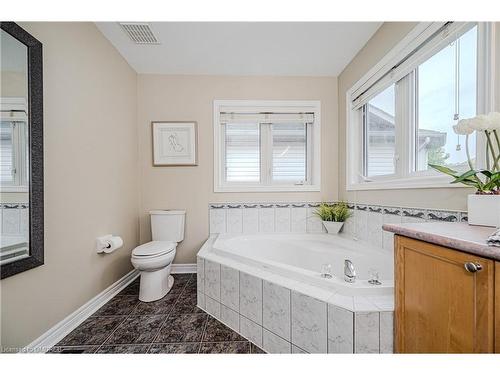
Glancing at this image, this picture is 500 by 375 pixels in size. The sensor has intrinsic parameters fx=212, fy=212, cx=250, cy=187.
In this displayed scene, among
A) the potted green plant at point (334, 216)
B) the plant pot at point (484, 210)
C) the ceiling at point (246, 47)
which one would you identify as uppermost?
the ceiling at point (246, 47)

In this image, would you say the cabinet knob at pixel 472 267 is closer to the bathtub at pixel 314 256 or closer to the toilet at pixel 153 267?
the bathtub at pixel 314 256

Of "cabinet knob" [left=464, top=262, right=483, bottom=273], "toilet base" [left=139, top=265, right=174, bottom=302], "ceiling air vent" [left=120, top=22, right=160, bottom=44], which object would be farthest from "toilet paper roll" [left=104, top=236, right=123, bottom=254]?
"cabinet knob" [left=464, top=262, right=483, bottom=273]

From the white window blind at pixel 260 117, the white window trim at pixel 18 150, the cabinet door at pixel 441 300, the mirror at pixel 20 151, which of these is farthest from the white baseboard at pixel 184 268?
the cabinet door at pixel 441 300

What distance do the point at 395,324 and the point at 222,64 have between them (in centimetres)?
253

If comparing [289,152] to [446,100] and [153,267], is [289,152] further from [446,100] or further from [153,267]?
[153,267]

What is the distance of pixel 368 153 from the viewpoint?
6.95 ft

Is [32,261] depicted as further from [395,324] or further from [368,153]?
[368,153]

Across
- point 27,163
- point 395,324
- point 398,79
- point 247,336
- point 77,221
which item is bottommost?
point 247,336

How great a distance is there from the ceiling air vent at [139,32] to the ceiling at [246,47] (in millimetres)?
49

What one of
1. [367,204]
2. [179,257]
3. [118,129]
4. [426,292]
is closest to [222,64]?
[118,129]

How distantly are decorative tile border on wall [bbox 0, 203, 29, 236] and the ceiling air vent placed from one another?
60.6 inches

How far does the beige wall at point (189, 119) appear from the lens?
2.47 m

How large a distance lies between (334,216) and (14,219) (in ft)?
8.12

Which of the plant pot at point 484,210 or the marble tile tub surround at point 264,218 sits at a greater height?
the plant pot at point 484,210
